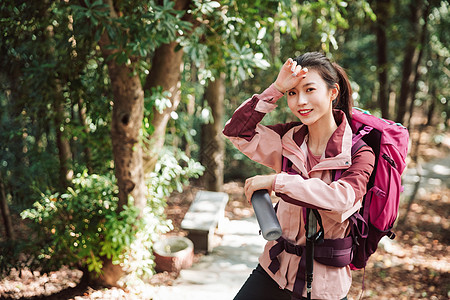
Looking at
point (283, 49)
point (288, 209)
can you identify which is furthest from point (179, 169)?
point (283, 49)

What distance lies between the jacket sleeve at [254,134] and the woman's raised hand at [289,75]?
0.10 metres

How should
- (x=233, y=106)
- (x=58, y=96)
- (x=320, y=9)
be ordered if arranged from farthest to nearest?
(x=233, y=106) < (x=320, y=9) < (x=58, y=96)

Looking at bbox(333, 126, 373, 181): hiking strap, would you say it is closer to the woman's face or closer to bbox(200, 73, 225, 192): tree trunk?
the woman's face

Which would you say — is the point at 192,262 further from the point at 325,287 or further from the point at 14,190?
the point at 325,287

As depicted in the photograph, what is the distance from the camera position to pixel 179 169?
441 cm

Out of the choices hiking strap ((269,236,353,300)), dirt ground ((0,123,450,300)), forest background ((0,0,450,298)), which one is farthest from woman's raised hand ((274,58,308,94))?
dirt ground ((0,123,450,300))

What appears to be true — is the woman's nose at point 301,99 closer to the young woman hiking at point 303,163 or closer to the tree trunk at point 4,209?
the young woman hiking at point 303,163

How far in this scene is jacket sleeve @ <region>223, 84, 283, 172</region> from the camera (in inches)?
71.5

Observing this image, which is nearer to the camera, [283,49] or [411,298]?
[411,298]

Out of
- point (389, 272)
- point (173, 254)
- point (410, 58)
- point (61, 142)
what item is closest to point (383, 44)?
point (410, 58)

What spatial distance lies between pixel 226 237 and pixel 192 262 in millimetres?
1212

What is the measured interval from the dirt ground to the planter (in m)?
0.12

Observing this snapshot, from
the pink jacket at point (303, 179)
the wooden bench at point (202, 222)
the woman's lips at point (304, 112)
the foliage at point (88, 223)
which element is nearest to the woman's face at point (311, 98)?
the woman's lips at point (304, 112)

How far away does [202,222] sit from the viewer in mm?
5652
